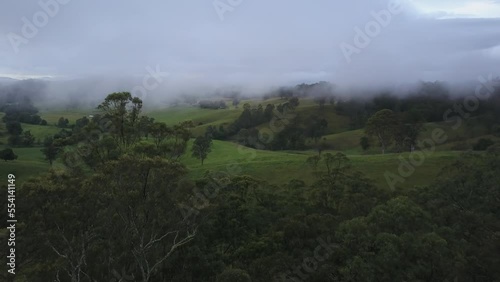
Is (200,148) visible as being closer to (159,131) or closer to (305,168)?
(305,168)

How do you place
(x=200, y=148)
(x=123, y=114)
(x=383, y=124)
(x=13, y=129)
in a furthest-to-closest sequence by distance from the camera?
(x=13, y=129), (x=383, y=124), (x=200, y=148), (x=123, y=114)

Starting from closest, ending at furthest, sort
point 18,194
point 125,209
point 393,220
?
point 18,194 → point 125,209 → point 393,220

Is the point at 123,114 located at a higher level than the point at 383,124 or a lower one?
higher

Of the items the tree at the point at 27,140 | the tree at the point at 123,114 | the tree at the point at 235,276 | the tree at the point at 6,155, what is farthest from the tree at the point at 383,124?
the tree at the point at 27,140

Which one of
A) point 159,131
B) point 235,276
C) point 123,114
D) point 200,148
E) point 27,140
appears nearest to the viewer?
point 235,276

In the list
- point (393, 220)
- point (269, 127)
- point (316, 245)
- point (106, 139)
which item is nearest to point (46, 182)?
point (106, 139)

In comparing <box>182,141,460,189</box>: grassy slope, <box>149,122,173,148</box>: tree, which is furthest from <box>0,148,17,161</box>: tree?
<box>149,122,173,148</box>: tree

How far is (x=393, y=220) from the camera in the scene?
35.0 meters

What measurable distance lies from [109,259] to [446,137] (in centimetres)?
13217

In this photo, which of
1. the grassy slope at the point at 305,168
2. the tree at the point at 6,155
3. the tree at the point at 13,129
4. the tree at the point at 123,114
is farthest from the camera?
the tree at the point at 13,129

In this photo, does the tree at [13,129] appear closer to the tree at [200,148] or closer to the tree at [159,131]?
the tree at [200,148]

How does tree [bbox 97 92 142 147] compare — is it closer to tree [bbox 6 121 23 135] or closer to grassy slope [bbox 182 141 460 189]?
grassy slope [bbox 182 141 460 189]

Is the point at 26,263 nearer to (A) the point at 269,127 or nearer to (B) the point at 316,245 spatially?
(B) the point at 316,245

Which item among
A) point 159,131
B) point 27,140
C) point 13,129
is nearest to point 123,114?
point 159,131
